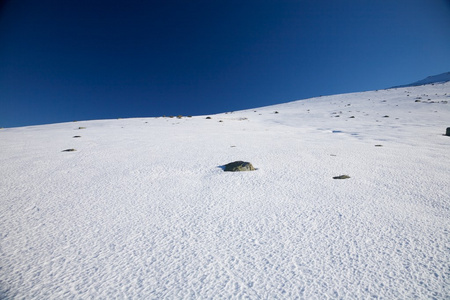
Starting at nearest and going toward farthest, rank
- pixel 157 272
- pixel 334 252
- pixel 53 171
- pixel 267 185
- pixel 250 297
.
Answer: pixel 250 297 < pixel 157 272 < pixel 334 252 < pixel 267 185 < pixel 53 171

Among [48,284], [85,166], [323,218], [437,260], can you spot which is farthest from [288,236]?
[85,166]

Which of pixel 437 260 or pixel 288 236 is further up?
pixel 288 236

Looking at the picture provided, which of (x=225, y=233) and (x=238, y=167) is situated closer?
(x=225, y=233)

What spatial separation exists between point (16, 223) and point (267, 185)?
2468 mm

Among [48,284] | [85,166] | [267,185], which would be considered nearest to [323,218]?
[267,185]

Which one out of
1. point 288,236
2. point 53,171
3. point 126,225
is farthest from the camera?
point 53,171

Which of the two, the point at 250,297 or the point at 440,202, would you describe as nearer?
the point at 250,297

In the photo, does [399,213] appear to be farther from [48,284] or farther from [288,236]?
[48,284]

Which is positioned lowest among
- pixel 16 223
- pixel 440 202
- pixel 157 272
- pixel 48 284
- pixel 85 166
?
pixel 440 202

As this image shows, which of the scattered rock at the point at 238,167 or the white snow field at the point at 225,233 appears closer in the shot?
the white snow field at the point at 225,233

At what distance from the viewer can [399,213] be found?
69.8 inches

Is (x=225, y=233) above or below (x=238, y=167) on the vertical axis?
below

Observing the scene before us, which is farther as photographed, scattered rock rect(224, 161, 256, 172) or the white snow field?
scattered rock rect(224, 161, 256, 172)

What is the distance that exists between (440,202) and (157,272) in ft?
8.94
